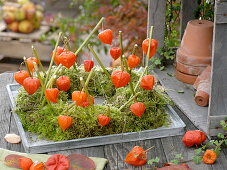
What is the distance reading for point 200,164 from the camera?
1.89 meters

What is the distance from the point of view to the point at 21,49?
4.70 meters

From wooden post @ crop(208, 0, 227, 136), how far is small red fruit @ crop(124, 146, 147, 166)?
31cm

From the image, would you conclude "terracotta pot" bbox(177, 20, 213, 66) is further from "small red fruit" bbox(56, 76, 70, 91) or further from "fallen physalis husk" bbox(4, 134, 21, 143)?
"fallen physalis husk" bbox(4, 134, 21, 143)

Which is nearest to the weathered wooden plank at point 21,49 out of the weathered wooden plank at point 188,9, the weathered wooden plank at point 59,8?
the weathered wooden plank at point 59,8

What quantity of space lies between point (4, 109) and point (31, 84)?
352mm

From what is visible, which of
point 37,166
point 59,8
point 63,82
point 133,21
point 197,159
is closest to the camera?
point 37,166

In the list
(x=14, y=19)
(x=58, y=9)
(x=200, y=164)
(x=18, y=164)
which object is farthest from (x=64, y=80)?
(x=58, y=9)

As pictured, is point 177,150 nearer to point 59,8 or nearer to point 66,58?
point 66,58

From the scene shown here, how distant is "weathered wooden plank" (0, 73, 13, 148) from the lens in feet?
6.85

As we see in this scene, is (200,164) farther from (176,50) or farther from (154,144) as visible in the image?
(176,50)

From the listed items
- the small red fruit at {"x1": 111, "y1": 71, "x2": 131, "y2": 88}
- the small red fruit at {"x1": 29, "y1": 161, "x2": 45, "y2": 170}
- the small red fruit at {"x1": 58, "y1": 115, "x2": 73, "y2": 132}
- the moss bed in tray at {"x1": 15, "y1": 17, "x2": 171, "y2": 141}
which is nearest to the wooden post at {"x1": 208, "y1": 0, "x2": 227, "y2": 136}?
the moss bed in tray at {"x1": 15, "y1": 17, "x2": 171, "y2": 141}

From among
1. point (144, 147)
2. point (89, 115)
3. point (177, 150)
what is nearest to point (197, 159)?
point (177, 150)

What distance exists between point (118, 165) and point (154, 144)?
0.21 meters

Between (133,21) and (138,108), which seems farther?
(133,21)
